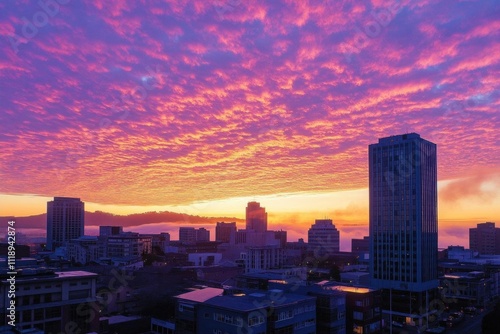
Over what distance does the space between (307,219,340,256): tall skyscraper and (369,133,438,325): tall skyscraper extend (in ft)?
342

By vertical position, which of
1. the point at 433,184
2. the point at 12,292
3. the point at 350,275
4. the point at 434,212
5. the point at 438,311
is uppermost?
the point at 433,184

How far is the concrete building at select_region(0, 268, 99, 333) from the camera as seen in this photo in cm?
3888

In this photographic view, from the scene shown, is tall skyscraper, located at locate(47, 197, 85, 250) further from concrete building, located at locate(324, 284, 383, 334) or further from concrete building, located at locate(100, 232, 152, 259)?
concrete building, located at locate(324, 284, 383, 334)

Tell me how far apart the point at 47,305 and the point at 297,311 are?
84.9 ft

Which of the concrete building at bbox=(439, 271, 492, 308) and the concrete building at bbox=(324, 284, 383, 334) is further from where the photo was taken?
the concrete building at bbox=(439, 271, 492, 308)

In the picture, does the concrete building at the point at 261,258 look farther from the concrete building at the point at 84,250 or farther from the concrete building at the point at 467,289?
the concrete building at the point at 84,250

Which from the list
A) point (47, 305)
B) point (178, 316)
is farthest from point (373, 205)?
point (47, 305)

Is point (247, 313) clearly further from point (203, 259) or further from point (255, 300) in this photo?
point (203, 259)

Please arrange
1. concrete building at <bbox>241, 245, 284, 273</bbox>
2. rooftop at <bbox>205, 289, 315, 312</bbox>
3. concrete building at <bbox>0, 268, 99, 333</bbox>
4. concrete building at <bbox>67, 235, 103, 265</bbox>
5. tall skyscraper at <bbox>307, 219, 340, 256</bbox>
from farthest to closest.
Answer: tall skyscraper at <bbox>307, 219, 340, 256</bbox> < concrete building at <bbox>67, 235, 103, 265</bbox> < concrete building at <bbox>241, 245, 284, 273</bbox> < concrete building at <bbox>0, 268, 99, 333</bbox> < rooftop at <bbox>205, 289, 315, 312</bbox>

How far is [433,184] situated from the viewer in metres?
84.8

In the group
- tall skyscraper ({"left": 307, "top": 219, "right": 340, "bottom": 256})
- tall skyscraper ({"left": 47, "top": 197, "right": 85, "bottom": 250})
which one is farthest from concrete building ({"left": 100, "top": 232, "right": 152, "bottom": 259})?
tall skyscraper ({"left": 307, "top": 219, "right": 340, "bottom": 256})

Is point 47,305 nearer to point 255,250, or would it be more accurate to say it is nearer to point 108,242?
point 255,250

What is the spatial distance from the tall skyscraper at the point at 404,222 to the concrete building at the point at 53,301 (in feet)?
185

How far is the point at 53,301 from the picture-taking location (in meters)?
41.4
